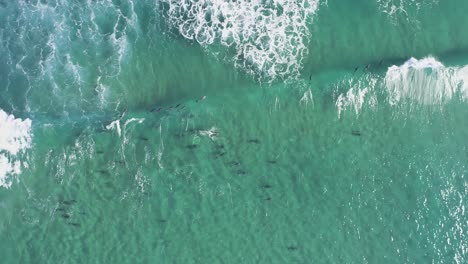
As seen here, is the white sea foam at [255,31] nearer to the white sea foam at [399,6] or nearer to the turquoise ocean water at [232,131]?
the turquoise ocean water at [232,131]

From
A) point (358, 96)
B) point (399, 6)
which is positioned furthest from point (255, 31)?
point (399, 6)

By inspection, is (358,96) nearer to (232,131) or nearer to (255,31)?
(255,31)

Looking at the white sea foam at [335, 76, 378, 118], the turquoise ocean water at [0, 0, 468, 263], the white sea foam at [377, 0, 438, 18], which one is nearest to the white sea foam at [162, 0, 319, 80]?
the turquoise ocean water at [0, 0, 468, 263]

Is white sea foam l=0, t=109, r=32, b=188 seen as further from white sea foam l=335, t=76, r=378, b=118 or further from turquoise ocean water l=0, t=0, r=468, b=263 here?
white sea foam l=335, t=76, r=378, b=118

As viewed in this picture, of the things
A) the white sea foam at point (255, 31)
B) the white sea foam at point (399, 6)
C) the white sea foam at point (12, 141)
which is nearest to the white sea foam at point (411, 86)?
the white sea foam at point (399, 6)

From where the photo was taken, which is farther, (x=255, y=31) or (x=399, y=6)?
(x=399, y=6)

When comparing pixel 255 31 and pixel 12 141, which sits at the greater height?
pixel 255 31
